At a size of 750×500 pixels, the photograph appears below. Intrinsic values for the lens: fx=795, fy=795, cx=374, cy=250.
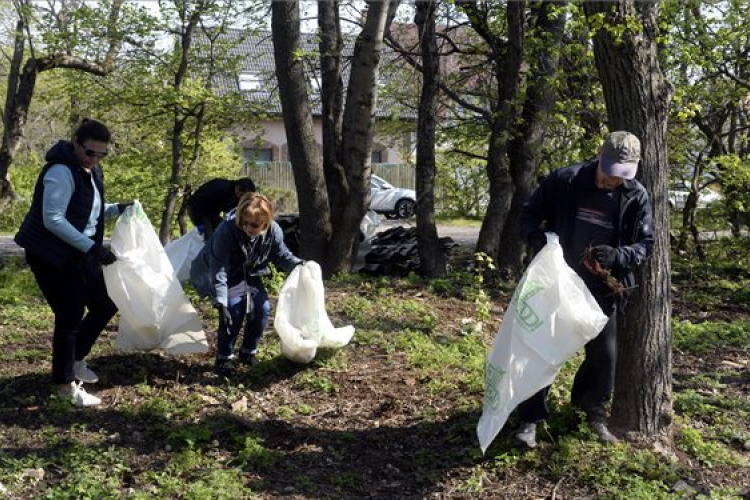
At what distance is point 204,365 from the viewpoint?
5.45m

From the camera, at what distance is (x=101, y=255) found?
454 centimetres

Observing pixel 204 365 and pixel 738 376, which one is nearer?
pixel 204 365

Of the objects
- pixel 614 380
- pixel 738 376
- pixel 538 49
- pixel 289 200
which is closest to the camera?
pixel 614 380

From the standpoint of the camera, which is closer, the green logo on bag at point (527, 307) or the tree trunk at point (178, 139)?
the green logo on bag at point (527, 307)

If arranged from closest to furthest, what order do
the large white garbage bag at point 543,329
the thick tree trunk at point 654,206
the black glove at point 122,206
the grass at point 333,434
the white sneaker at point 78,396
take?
the large white garbage bag at point 543,329 < the grass at point 333,434 < the thick tree trunk at point 654,206 < the white sneaker at point 78,396 < the black glove at point 122,206

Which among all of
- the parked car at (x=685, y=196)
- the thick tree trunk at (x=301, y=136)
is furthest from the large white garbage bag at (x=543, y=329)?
the parked car at (x=685, y=196)

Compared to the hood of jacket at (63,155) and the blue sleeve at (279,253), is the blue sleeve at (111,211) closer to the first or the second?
the hood of jacket at (63,155)

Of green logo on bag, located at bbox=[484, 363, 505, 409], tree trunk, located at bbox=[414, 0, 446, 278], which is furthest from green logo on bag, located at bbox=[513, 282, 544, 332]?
tree trunk, located at bbox=[414, 0, 446, 278]

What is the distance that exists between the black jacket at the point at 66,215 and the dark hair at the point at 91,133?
9 cm

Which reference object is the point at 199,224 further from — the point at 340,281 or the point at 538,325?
the point at 538,325

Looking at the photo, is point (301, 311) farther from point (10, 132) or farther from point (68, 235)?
point (10, 132)

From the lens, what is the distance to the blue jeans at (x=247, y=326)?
5156 mm

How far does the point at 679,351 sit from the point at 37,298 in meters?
6.32

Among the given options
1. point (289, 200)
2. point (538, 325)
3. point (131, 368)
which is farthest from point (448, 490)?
point (289, 200)
